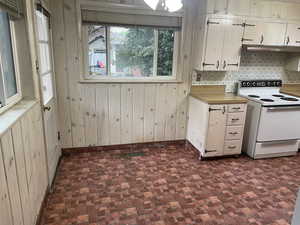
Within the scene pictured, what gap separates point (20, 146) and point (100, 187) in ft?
4.11

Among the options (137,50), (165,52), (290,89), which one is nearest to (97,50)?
(137,50)

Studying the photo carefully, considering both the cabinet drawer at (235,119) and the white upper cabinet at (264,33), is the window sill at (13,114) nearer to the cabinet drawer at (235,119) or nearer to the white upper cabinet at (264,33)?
the cabinet drawer at (235,119)

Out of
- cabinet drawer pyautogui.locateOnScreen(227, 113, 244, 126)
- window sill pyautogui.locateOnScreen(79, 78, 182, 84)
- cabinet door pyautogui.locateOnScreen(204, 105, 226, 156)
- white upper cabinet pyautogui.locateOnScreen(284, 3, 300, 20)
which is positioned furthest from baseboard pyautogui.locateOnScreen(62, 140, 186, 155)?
white upper cabinet pyautogui.locateOnScreen(284, 3, 300, 20)

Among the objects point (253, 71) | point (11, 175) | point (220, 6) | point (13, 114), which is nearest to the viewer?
point (11, 175)

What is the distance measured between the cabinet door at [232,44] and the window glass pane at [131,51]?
1.09 metres

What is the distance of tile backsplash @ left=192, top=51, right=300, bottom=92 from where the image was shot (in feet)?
12.0

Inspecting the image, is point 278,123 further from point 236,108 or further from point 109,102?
point 109,102

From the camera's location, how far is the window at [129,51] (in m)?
3.22

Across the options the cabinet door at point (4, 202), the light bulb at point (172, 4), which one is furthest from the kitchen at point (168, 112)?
the light bulb at point (172, 4)

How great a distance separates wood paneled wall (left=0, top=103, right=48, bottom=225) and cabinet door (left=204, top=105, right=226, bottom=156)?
2167 mm

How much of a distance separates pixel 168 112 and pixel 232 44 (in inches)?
55.8

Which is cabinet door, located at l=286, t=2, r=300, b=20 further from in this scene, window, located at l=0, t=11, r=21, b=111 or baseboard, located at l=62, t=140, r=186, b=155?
window, located at l=0, t=11, r=21, b=111

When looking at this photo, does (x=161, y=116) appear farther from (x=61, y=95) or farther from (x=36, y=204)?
(x=36, y=204)

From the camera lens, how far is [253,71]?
3.79m
